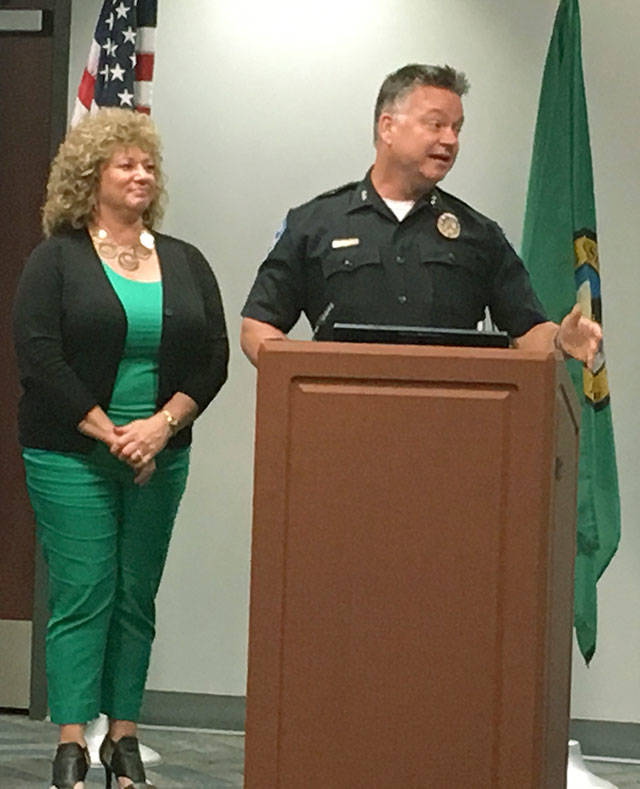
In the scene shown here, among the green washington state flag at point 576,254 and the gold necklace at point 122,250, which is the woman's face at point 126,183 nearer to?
the gold necklace at point 122,250

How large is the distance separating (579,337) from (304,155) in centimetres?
215

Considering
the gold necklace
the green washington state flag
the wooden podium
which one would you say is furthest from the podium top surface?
the green washington state flag

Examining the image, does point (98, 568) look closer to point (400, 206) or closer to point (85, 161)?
point (85, 161)

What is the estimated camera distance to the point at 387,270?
3.26 m

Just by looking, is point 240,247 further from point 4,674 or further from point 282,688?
point 282,688

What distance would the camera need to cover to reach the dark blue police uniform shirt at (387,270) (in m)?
3.25

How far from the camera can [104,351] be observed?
3299 mm

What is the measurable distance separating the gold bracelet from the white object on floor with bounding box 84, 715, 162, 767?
1.12m

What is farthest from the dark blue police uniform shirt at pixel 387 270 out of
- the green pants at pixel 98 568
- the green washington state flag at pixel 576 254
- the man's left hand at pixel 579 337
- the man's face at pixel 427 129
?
the green washington state flag at pixel 576 254

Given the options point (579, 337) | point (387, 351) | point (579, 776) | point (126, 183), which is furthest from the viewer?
point (579, 776)

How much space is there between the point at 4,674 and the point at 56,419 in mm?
1813

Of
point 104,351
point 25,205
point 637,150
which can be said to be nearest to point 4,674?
point 25,205

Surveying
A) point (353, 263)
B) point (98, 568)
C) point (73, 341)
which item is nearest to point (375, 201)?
point (353, 263)

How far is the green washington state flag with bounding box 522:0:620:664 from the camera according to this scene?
4121mm
